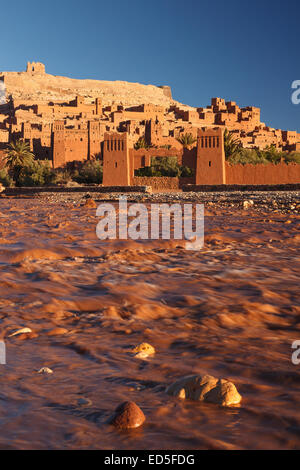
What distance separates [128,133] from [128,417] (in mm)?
44791

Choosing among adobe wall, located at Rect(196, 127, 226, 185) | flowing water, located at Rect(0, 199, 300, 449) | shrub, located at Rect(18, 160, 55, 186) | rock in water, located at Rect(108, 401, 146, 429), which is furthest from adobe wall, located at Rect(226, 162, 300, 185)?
rock in water, located at Rect(108, 401, 146, 429)

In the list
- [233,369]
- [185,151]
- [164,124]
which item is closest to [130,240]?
[233,369]

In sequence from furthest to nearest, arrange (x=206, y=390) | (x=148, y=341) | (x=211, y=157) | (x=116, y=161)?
(x=116, y=161) < (x=211, y=157) < (x=148, y=341) < (x=206, y=390)

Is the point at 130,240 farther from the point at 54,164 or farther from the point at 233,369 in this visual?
the point at 54,164

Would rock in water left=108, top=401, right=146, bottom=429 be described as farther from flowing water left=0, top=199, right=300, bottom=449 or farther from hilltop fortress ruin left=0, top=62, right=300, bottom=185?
hilltop fortress ruin left=0, top=62, right=300, bottom=185

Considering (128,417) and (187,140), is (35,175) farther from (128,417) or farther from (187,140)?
(128,417)

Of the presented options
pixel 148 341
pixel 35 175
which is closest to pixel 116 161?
pixel 35 175

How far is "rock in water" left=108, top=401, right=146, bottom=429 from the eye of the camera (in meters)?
Result: 1.52

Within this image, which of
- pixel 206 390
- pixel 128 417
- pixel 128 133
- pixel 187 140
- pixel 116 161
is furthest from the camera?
pixel 187 140

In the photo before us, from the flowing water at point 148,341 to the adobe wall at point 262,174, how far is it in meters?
22.2

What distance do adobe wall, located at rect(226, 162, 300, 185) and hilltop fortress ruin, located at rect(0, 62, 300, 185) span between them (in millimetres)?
151

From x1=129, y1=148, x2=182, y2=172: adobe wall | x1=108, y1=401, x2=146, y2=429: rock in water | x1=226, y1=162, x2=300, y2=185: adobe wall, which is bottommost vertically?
x1=108, y1=401, x2=146, y2=429: rock in water

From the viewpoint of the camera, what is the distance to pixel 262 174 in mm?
26344

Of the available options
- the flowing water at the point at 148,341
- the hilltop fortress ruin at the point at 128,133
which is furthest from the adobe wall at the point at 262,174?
the flowing water at the point at 148,341
